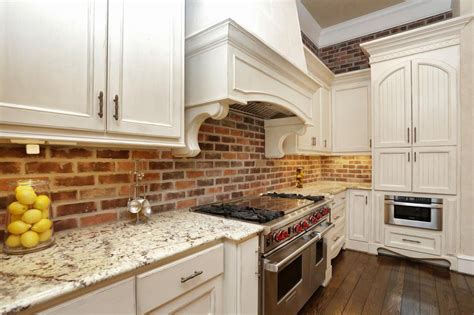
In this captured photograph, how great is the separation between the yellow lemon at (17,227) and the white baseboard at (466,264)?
12.4 ft

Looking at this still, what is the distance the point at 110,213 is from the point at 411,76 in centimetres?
346

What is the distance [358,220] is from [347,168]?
0.95m

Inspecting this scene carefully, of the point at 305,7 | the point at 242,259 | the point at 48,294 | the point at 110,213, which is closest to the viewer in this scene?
the point at 48,294

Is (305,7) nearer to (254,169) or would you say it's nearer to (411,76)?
(411,76)

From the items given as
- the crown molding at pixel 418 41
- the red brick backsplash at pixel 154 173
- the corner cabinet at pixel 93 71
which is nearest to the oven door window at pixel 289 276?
the red brick backsplash at pixel 154 173

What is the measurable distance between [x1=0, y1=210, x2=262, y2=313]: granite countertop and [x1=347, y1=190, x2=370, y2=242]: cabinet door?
2491mm

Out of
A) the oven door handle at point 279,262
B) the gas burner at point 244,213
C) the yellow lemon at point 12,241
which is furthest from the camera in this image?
the gas burner at point 244,213

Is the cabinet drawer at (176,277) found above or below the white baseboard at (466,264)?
above

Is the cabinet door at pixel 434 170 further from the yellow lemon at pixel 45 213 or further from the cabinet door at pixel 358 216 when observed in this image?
the yellow lemon at pixel 45 213

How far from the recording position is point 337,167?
Result: 411cm

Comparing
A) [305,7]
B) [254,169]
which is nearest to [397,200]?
[254,169]

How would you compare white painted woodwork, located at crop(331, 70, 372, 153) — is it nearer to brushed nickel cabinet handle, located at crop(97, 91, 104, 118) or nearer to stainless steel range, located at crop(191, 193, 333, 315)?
stainless steel range, located at crop(191, 193, 333, 315)

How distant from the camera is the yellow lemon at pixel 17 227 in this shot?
3.17ft

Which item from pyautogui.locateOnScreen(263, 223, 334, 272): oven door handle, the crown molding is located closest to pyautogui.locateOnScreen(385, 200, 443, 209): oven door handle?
pyautogui.locateOnScreen(263, 223, 334, 272): oven door handle
